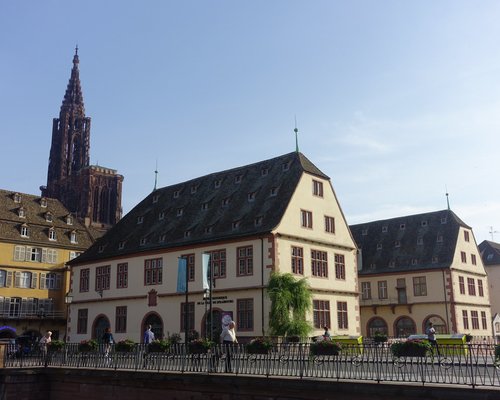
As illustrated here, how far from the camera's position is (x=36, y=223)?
61156mm

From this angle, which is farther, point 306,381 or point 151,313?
point 151,313

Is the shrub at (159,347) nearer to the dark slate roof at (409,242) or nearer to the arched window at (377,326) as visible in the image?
the dark slate roof at (409,242)

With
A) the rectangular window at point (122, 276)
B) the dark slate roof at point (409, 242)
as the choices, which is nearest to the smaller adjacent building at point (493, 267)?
the dark slate roof at point (409, 242)

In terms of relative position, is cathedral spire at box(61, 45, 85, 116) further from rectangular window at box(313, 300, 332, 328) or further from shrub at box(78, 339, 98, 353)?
shrub at box(78, 339, 98, 353)

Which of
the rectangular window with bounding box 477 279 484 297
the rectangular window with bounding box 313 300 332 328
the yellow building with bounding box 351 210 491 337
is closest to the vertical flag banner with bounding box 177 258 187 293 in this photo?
the rectangular window with bounding box 313 300 332 328

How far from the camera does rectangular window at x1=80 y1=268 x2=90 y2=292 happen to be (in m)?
48.1

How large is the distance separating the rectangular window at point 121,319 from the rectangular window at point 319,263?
48.4ft

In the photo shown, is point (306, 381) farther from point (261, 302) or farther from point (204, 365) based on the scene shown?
point (261, 302)

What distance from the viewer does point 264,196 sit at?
4025 centimetres

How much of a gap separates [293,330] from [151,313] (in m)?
12.5

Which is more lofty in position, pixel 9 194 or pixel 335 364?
pixel 9 194

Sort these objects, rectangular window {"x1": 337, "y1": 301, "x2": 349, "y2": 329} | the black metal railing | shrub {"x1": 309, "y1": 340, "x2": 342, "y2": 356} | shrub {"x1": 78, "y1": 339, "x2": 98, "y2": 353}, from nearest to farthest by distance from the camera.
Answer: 1. the black metal railing
2. shrub {"x1": 309, "y1": 340, "x2": 342, "y2": 356}
3. shrub {"x1": 78, "y1": 339, "x2": 98, "y2": 353}
4. rectangular window {"x1": 337, "y1": 301, "x2": 349, "y2": 329}

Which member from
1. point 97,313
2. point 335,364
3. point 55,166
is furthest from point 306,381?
point 55,166

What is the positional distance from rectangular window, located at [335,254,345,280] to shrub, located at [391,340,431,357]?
21.6m
